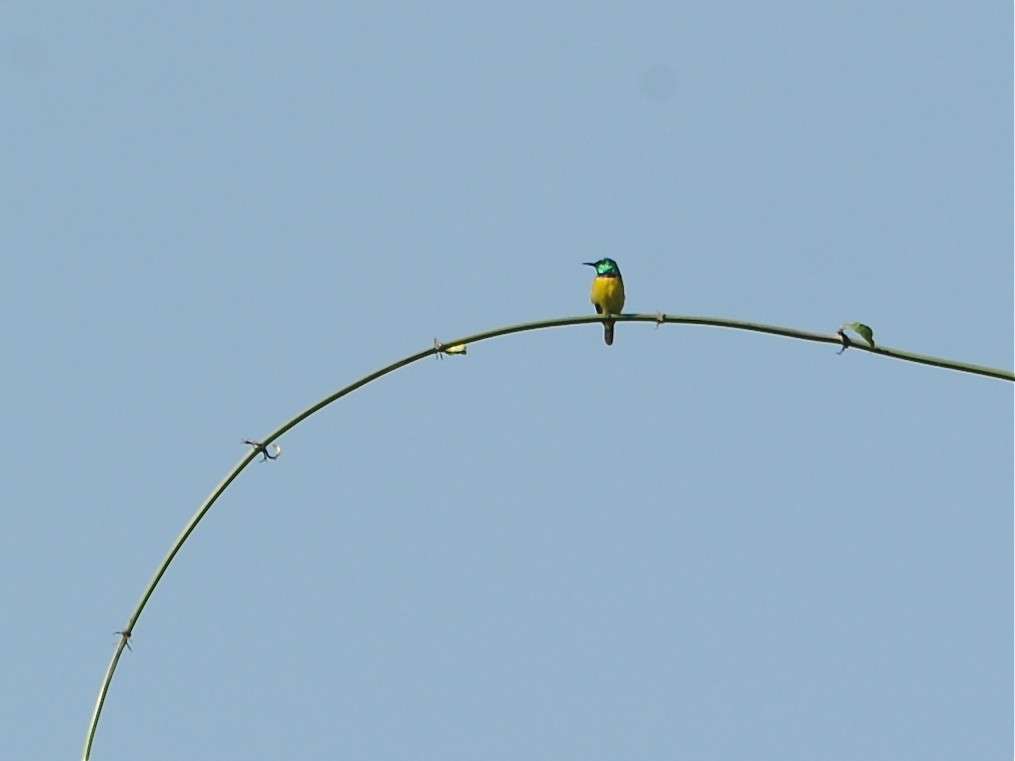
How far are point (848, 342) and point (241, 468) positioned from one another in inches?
82.3

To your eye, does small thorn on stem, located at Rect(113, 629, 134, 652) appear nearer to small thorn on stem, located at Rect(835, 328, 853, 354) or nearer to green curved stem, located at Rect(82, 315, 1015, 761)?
green curved stem, located at Rect(82, 315, 1015, 761)

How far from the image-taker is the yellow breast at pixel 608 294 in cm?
923

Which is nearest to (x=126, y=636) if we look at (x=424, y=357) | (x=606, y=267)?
(x=424, y=357)

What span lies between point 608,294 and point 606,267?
172mm

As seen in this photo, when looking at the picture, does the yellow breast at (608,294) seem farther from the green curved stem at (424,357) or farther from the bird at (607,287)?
the green curved stem at (424,357)

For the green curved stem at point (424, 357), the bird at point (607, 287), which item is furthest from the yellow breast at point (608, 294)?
the green curved stem at point (424, 357)

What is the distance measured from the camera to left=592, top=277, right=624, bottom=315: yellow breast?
923 cm

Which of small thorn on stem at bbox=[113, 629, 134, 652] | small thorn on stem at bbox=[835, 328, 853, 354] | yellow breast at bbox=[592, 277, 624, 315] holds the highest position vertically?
yellow breast at bbox=[592, 277, 624, 315]

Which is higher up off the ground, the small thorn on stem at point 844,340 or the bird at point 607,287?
the bird at point 607,287

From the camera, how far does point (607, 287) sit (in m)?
9.23

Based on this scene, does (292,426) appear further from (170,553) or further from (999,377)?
(999,377)

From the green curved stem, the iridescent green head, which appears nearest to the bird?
the iridescent green head

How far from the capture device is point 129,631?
16.1 feet

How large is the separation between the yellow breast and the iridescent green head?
3cm
